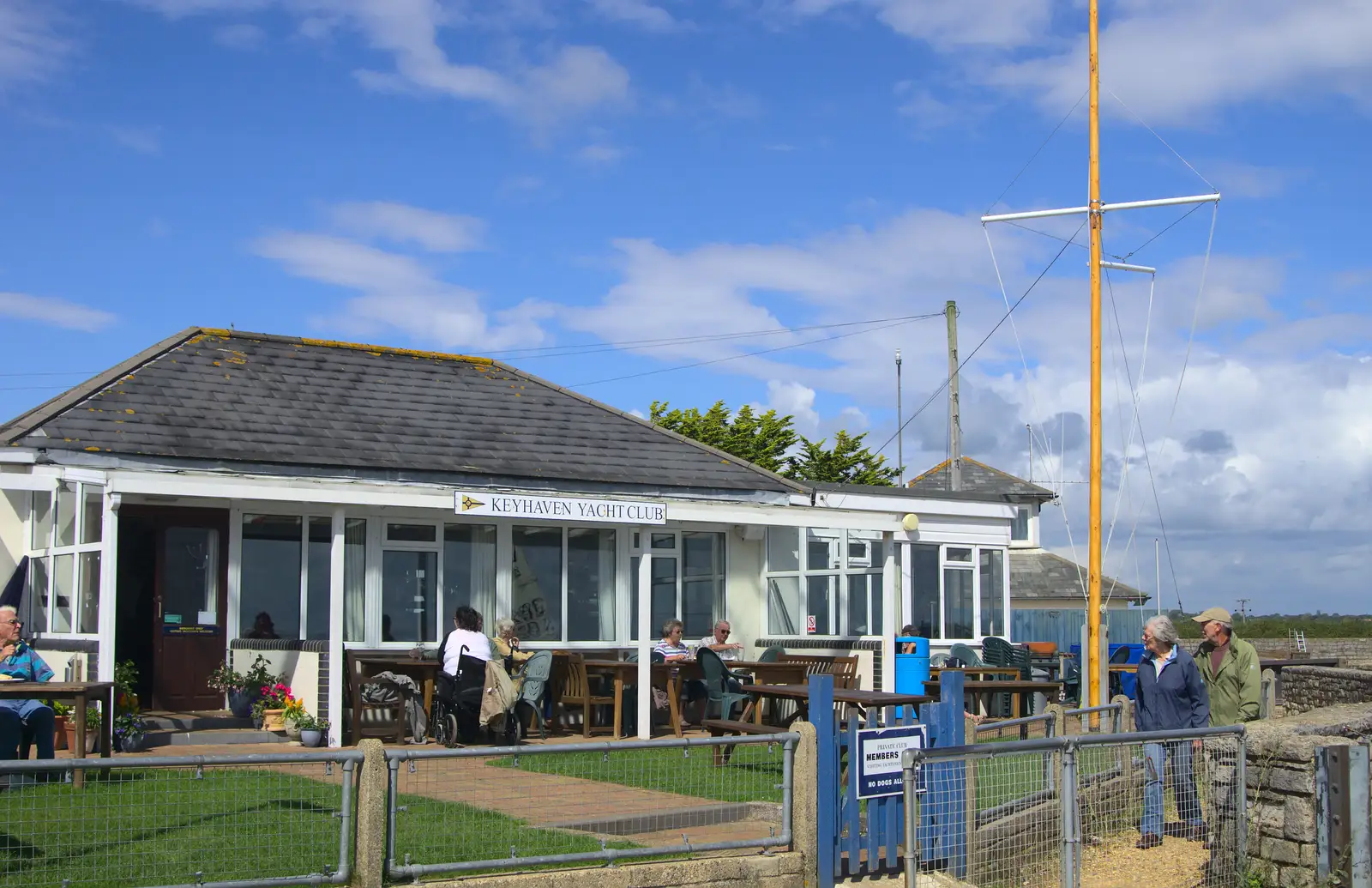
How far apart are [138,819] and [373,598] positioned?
27.8 feet

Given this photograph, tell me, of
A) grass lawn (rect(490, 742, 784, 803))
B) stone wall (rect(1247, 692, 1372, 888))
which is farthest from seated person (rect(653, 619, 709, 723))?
stone wall (rect(1247, 692, 1372, 888))

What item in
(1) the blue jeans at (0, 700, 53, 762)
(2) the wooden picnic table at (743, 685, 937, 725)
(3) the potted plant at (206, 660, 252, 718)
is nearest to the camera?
(1) the blue jeans at (0, 700, 53, 762)

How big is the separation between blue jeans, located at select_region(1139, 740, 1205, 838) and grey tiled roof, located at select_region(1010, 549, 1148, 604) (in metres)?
33.5

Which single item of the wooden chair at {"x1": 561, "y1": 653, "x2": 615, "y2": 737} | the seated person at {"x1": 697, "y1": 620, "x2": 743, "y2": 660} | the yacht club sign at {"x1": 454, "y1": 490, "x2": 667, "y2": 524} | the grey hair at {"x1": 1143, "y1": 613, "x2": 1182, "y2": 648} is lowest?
the wooden chair at {"x1": 561, "y1": 653, "x2": 615, "y2": 737}

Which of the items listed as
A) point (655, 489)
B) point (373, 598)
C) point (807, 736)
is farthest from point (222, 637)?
point (807, 736)

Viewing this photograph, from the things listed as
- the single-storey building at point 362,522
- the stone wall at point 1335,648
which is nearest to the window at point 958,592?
the single-storey building at point 362,522

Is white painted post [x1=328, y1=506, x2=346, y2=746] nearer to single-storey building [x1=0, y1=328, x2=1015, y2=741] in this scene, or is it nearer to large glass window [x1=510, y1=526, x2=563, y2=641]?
single-storey building [x1=0, y1=328, x2=1015, y2=741]

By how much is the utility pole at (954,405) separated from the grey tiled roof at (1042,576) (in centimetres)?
846

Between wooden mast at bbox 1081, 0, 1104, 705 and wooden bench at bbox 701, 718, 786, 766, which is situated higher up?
wooden mast at bbox 1081, 0, 1104, 705

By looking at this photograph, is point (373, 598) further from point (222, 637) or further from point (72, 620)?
point (72, 620)

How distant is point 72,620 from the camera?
1402 cm

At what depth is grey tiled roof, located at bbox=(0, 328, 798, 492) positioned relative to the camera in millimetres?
14891

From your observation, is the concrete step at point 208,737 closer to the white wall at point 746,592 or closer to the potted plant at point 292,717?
the potted plant at point 292,717

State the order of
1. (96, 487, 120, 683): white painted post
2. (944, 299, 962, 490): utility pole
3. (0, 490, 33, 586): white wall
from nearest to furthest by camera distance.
→ (96, 487, 120, 683): white painted post < (0, 490, 33, 586): white wall < (944, 299, 962, 490): utility pole
